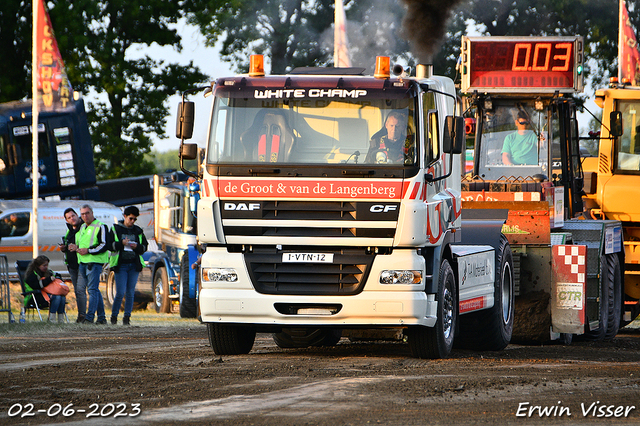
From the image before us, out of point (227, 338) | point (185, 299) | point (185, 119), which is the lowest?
point (185, 299)

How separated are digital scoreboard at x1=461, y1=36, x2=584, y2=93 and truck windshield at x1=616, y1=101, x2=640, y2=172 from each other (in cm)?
259

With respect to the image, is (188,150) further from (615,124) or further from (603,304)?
(615,124)

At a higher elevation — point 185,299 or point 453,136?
point 453,136

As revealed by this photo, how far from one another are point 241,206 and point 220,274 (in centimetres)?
70

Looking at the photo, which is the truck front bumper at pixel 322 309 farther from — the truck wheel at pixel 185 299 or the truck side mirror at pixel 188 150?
the truck wheel at pixel 185 299

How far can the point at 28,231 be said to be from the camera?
79.2 feet

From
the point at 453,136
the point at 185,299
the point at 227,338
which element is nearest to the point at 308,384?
the point at 227,338

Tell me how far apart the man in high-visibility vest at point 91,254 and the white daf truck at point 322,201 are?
273 inches

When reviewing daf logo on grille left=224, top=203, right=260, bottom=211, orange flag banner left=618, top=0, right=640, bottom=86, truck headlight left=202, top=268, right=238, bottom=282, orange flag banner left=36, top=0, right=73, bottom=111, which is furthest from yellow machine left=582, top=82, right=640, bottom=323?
orange flag banner left=36, top=0, right=73, bottom=111

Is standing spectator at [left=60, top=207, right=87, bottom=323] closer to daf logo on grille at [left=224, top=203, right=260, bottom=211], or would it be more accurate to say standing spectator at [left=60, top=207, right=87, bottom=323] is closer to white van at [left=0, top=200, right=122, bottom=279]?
white van at [left=0, top=200, right=122, bottom=279]

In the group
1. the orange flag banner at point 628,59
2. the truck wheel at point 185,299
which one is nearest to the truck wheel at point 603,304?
the truck wheel at point 185,299

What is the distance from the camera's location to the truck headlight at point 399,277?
10211 mm

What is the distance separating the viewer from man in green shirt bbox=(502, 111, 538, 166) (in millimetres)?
14828

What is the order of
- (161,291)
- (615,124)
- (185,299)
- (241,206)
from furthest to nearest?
(161,291) → (185,299) → (615,124) → (241,206)
